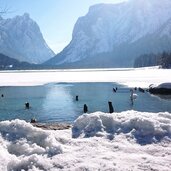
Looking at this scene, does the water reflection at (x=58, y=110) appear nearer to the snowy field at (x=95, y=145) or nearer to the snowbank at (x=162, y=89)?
the snowbank at (x=162, y=89)

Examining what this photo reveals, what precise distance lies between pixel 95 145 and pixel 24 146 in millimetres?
2410

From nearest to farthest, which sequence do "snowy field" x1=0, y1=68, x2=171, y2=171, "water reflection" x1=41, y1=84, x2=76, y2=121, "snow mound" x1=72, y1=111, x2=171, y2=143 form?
"snowy field" x1=0, y1=68, x2=171, y2=171 < "snow mound" x1=72, y1=111, x2=171, y2=143 < "water reflection" x1=41, y1=84, x2=76, y2=121

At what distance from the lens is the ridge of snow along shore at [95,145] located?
10641mm

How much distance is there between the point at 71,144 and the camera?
41.6ft

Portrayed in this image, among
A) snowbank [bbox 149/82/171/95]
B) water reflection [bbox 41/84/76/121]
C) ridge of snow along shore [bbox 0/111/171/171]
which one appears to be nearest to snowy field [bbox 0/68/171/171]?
ridge of snow along shore [bbox 0/111/171/171]

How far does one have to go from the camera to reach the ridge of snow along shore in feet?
34.9

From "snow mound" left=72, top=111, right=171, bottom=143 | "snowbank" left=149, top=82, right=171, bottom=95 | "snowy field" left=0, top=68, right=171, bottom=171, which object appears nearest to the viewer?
"snowy field" left=0, top=68, right=171, bottom=171

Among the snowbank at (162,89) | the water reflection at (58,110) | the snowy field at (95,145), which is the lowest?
the water reflection at (58,110)

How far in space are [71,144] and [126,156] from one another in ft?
7.16

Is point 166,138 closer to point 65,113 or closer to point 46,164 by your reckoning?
point 46,164

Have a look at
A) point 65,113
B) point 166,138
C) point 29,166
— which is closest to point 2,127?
point 29,166

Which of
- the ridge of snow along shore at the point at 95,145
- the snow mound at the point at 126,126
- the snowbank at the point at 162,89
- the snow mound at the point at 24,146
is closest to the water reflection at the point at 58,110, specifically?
the snowbank at the point at 162,89

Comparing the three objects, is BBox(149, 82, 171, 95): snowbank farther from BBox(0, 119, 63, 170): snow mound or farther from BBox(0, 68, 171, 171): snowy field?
BBox(0, 119, 63, 170): snow mound

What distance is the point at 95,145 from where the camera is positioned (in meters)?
12.5
